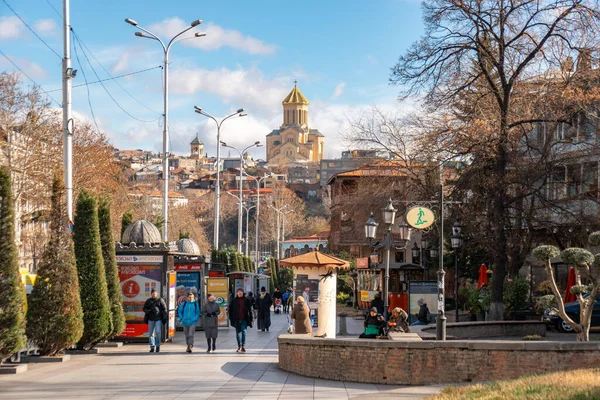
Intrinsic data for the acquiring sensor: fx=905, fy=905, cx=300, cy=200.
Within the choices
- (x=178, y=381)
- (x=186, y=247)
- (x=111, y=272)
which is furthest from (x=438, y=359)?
(x=186, y=247)

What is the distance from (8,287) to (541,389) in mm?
10313

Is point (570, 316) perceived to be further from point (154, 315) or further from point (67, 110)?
point (67, 110)

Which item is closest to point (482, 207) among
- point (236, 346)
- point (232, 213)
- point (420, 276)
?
point (420, 276)

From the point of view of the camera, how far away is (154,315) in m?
23.0

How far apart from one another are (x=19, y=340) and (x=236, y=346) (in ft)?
30.4

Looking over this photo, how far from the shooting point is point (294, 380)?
55.9ft

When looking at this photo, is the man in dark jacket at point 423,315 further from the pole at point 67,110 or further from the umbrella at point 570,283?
the pole at point 67,110

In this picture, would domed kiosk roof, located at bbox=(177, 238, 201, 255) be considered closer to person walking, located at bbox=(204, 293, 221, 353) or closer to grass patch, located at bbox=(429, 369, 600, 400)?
person walking, located at bbox=(204, 293, 221, 353)

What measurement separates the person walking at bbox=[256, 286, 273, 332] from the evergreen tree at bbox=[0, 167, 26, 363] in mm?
15832

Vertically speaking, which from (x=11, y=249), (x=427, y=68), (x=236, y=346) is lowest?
(x=236, y=346)

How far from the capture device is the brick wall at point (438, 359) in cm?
1562

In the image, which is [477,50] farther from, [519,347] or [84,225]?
[519,347]

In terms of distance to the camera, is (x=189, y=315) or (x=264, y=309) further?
(x=264, y=309)

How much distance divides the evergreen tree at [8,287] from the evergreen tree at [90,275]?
479 cm
